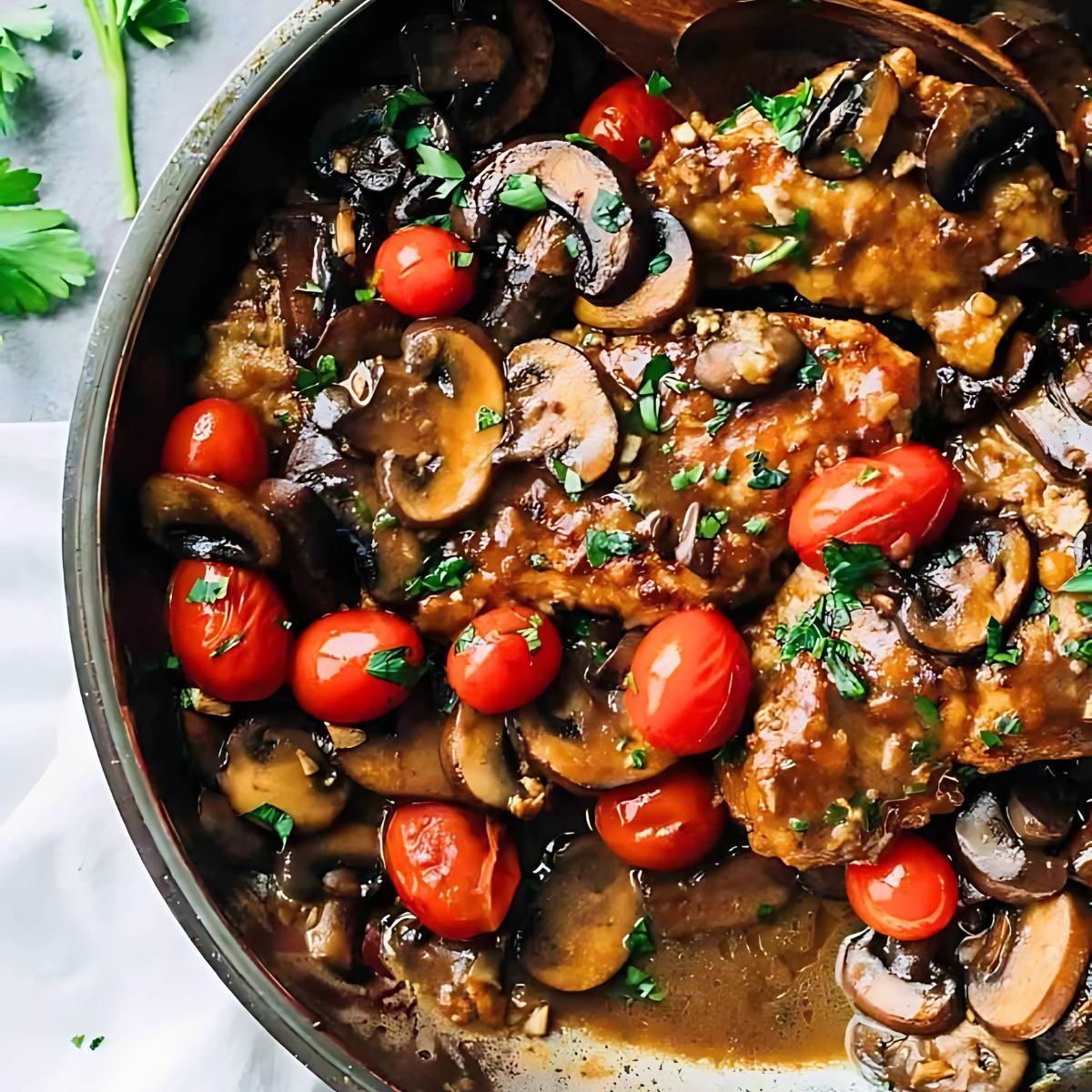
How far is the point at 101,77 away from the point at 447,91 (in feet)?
4.41

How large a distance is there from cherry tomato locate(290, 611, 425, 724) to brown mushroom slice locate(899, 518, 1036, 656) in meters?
1.20

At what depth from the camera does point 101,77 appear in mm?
3910

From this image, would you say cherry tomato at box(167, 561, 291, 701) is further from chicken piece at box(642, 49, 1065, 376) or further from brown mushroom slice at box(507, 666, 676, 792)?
chicken piece at box(642, 49, 1065, 376)

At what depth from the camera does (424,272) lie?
3.14 meters

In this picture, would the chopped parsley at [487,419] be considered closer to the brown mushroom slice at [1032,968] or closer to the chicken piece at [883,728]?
the chicken piece at [883,728]

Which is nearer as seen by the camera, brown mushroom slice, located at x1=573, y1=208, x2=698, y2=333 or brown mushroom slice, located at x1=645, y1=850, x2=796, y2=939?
brown mushroom slice, located at x1=573, y1=208, x2=698, y2=333

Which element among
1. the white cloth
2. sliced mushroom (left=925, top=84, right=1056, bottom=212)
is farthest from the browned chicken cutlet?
the white cloth

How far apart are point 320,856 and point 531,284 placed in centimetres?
156

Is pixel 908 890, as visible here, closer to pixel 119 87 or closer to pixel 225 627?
pixel 225 627

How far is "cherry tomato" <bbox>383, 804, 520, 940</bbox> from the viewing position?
3197 mm

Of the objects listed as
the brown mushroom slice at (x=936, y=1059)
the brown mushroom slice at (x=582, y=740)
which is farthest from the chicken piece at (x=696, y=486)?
the brown mushroom slice at (x=936, y=1059)

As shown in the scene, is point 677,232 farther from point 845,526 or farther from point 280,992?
point 280,992

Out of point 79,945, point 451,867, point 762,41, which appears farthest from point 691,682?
point 79,945

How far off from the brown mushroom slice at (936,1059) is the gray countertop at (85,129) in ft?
9.71
